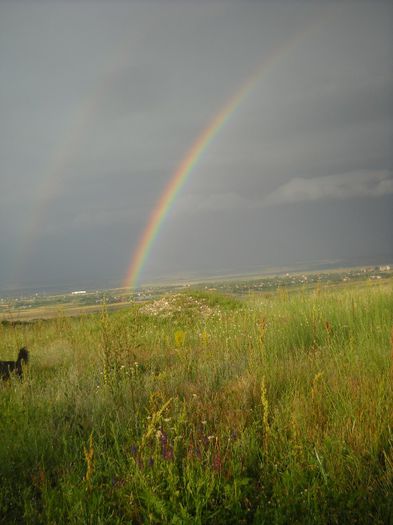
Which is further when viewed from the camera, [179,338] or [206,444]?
[179,338]

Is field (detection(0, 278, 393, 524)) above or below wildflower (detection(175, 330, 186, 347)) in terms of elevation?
below

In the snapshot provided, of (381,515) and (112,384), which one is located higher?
(112,384)

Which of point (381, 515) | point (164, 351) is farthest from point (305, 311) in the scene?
point (381, 515)

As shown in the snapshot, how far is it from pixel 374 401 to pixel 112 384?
262 centimetres

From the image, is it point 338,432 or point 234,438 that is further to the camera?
point 234,438

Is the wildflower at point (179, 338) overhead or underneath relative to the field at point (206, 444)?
overhead

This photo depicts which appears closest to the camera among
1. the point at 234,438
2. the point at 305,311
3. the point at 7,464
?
the point at 7,464

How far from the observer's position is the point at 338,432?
317 centimetres

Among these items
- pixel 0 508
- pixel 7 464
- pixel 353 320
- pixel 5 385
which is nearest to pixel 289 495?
pixel 0 508

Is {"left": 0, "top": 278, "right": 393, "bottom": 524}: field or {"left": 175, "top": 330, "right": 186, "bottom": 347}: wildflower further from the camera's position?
{"left": 175, "top": 330, "right": 186, "bottom": 347}: wildflower

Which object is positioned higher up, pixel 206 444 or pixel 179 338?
pixel 179 338

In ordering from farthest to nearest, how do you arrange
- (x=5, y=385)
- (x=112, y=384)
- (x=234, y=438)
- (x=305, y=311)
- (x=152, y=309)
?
1. (x=152, y=309)
2. (x=305, y=311)
3. (x=5, y=385)
4. (x=112, y=384)
5. (x=234, y=438)

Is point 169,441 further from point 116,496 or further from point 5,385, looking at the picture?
point 5,385

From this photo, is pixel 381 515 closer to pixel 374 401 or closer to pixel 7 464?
pixel 374 401
